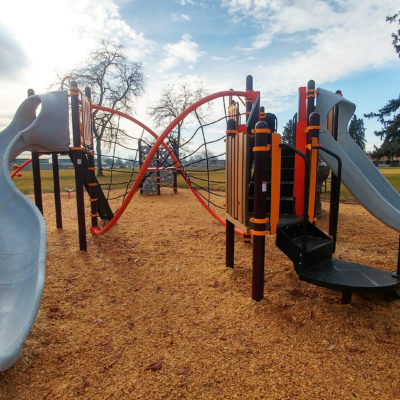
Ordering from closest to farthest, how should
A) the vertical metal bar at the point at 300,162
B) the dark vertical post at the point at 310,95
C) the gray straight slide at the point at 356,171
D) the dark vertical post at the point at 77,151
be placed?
the gray straight slide at the point at 356,171 → the dark vertical post at the point at 310,95 → the vertical metal bar at the point at 300,162 → the dark vertical post at the point at 77,151

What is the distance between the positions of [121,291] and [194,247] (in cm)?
183

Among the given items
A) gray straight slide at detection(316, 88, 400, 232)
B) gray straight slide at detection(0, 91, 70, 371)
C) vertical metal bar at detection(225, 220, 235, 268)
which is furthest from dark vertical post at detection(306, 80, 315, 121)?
gray straight slide at detection(0, 91, 70, 371)

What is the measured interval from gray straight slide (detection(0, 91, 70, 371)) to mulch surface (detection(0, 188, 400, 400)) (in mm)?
281

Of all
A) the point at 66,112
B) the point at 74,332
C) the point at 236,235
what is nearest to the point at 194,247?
the point at 236,235

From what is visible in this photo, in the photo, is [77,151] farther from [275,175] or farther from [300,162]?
[300,162]

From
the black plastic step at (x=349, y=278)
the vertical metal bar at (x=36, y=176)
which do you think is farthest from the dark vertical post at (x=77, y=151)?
the black plastic step at (x=349, y=278)

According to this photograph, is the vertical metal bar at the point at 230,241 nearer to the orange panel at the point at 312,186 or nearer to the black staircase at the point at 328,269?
the black staircase at the point at 328,269

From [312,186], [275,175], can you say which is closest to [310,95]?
[312,186]

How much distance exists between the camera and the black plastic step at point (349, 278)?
2564 mm

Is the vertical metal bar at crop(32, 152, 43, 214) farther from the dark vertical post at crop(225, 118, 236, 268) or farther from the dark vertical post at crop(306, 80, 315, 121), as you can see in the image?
the dark vertical post at crop(306, 80, 315, 121)

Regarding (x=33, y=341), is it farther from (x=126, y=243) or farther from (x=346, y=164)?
(x=346, y=164)

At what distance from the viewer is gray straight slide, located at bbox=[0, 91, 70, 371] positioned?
84.6 inches

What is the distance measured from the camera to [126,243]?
5.27 meters

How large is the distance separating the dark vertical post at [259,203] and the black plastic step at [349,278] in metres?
0.44
